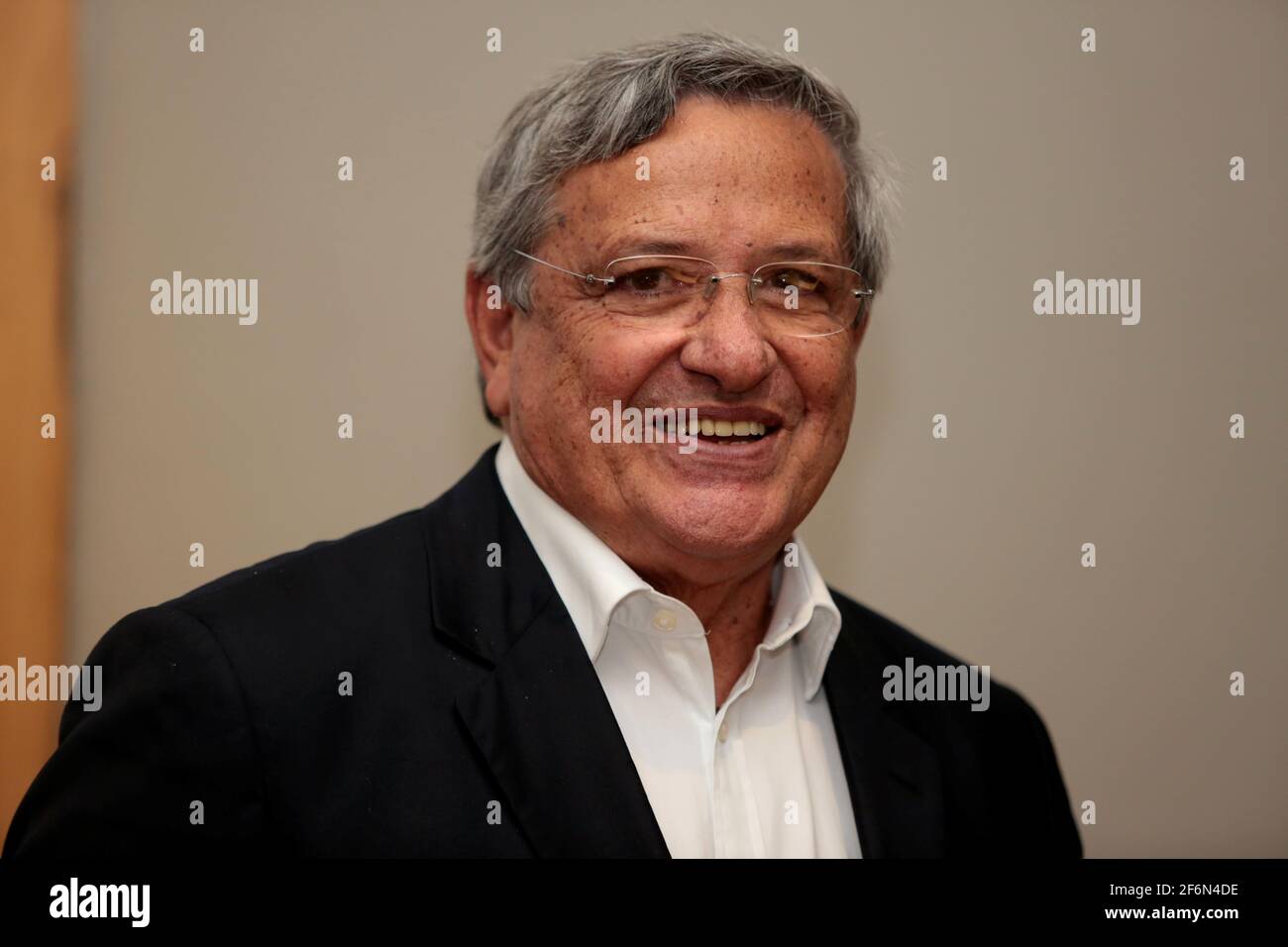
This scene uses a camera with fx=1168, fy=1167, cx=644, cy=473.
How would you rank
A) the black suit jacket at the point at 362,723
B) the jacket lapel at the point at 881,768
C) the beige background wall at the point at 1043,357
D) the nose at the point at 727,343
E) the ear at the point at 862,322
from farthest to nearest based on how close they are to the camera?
the beige background wall at the point at 1043,357
the ear at the point at 862,322
the jacket lapel at the point at 881,768
the nose at the point at 727,343
the black suit jacket at the point at 362,723

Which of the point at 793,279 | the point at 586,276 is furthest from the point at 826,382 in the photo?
the point at 586,276

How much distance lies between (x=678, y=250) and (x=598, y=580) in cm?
44

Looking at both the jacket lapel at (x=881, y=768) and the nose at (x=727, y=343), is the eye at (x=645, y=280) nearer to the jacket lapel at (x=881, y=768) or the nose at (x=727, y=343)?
the nose at (x=727, y=343)

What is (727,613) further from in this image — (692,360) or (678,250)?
(678,250)

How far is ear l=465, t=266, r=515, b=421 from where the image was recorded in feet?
5.55

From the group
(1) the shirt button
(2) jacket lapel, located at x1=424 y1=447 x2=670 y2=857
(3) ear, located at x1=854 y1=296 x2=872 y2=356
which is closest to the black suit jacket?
(2) jacket lapel, located at x1=424 y1=447 x2=670 y2=857

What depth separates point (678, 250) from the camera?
1515 millimetres

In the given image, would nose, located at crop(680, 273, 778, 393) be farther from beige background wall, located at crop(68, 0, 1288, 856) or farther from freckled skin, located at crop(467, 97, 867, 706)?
beige background wall, located at crop(68, 0, 1288, 856)

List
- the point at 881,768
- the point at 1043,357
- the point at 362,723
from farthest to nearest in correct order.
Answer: the point at 1043,357, the point at 881,768, the point at 362,723

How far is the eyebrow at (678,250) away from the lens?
151 cm

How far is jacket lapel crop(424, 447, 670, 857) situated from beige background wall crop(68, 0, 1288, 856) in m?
0.60

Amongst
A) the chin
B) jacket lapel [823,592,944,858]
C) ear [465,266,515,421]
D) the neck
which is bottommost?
jacket lapel [823,592,944,858]

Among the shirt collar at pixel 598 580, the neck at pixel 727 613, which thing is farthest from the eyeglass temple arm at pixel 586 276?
the neck at pixel 727 613
